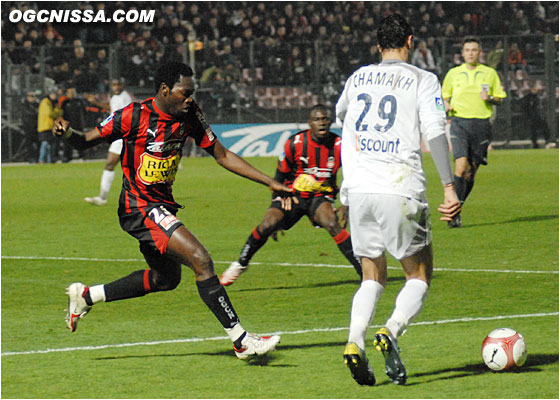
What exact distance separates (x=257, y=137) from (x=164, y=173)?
2472 centimetres

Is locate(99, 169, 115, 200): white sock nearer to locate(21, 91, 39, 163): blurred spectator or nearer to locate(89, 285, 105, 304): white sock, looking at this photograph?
locate(89, 285, 105, 304): white sock

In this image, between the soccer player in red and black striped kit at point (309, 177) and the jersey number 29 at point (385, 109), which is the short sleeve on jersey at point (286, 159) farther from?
the jersey number 29 at point (385, 109)

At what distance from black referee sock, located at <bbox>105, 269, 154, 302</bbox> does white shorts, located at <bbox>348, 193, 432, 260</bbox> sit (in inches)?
75.8

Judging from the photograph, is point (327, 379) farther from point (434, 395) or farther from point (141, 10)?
point (141, 10)

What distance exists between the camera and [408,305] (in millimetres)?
6816

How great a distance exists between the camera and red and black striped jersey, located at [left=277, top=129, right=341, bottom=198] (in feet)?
34.9

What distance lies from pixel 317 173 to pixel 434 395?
4441 millimetres

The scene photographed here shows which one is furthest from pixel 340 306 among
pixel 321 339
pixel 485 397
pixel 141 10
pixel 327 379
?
pixel 141 10

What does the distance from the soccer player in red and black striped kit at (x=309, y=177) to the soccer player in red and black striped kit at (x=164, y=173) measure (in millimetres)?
2700

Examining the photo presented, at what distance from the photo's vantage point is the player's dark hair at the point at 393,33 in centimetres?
685

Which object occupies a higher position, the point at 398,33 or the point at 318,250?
the point at 398,33

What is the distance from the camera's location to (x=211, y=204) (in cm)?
1992

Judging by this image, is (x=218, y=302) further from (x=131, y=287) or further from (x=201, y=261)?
(x=131, y=287)
